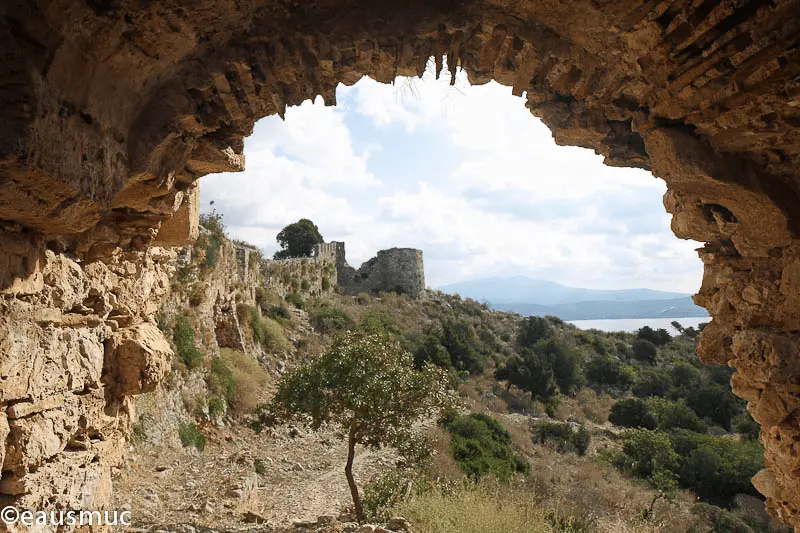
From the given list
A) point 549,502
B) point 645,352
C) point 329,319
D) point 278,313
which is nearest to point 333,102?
point 549,502

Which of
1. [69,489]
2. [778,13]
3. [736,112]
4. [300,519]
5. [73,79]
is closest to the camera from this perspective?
[778,13]

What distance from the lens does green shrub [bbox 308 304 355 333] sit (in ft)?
64.0

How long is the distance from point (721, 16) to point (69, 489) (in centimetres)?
410

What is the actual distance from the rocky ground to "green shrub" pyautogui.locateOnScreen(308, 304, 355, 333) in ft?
26.7

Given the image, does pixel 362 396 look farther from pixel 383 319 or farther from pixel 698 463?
pixel 383 319

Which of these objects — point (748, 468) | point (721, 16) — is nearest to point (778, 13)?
point (721, 16)

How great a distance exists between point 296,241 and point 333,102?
2727 centimetres

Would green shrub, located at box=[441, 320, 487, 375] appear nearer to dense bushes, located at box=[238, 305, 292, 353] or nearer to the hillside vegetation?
the hillside vegetation

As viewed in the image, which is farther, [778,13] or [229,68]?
[229,68]

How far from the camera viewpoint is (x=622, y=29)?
7.17ft

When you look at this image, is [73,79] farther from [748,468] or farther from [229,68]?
[748,468]

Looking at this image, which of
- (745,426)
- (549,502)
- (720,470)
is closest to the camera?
(549,502)

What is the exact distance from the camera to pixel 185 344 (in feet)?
33.2

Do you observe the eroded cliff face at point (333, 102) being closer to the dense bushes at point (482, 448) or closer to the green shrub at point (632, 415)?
the dense bushes at point (482, 448)
